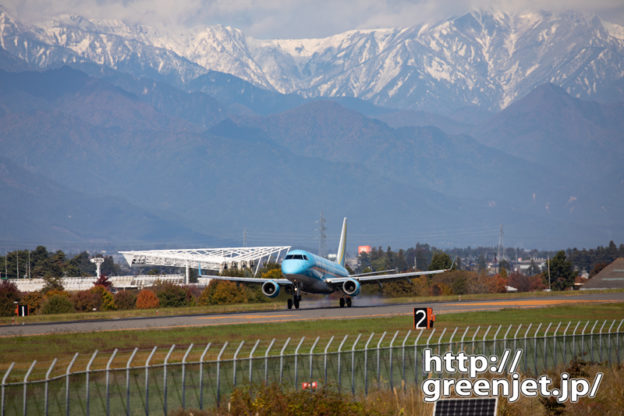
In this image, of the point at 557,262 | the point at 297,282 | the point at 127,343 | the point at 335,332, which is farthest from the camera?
the point at 557,262

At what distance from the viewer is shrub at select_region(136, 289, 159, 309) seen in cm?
11870

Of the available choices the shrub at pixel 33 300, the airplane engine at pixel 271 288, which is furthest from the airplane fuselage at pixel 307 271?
the shrub at pixel 33 300

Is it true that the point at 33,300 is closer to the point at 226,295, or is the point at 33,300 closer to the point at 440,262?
the point at 226,295

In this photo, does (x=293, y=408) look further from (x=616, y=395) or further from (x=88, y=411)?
(x=616, y=395)

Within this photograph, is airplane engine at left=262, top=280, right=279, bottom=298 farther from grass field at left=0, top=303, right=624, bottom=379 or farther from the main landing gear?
grass field at left=0, top=303, right=624, bottom=379

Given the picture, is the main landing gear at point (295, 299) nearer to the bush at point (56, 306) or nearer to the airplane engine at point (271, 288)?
the airplane engine at point (271, 288)

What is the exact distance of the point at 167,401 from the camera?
A: 91.8 ft

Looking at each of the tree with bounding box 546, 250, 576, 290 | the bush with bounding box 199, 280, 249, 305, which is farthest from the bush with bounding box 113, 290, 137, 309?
the tree with bounding box 546, 250, 576, 290

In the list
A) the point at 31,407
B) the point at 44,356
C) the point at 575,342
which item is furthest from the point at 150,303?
the point at 31,407

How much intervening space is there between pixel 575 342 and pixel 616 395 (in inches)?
271

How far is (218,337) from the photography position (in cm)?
5184

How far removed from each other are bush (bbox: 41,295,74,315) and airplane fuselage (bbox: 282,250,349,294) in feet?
93.5

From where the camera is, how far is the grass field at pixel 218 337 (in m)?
42.2

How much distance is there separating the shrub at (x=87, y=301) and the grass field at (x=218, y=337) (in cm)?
5003
